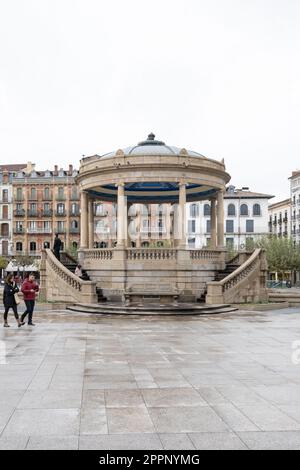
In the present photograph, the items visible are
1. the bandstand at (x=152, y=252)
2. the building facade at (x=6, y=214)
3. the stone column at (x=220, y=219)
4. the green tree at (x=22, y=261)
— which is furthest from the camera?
the building facade at (x=6, y=214)

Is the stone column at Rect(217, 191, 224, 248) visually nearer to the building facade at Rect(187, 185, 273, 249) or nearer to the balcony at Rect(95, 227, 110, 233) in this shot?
the balcony at Rect(95, 227, 110, 233)

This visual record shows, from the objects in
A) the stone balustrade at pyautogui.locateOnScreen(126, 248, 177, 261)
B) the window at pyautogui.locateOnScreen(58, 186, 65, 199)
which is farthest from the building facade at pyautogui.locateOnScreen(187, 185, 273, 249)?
the stone balustrade at pyautogui.locateOnScreen(126, 248, 177, 261)

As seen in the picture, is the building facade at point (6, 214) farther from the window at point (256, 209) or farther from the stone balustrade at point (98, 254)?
the stone balustrade at point (98, 254)

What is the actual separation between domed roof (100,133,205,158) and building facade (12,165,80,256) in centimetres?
5392

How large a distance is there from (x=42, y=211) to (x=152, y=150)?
57.5 meters

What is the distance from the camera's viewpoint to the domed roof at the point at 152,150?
87.7 feet

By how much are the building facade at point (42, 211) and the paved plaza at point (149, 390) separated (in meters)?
67.8

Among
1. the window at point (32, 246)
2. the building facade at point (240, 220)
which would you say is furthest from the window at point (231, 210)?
the window at point (32, 246)

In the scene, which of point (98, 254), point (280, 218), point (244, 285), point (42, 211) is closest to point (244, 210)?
point (280, 218)

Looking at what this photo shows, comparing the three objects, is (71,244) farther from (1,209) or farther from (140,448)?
(140,448)

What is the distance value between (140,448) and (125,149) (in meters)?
24.7

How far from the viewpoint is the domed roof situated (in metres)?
26.7
